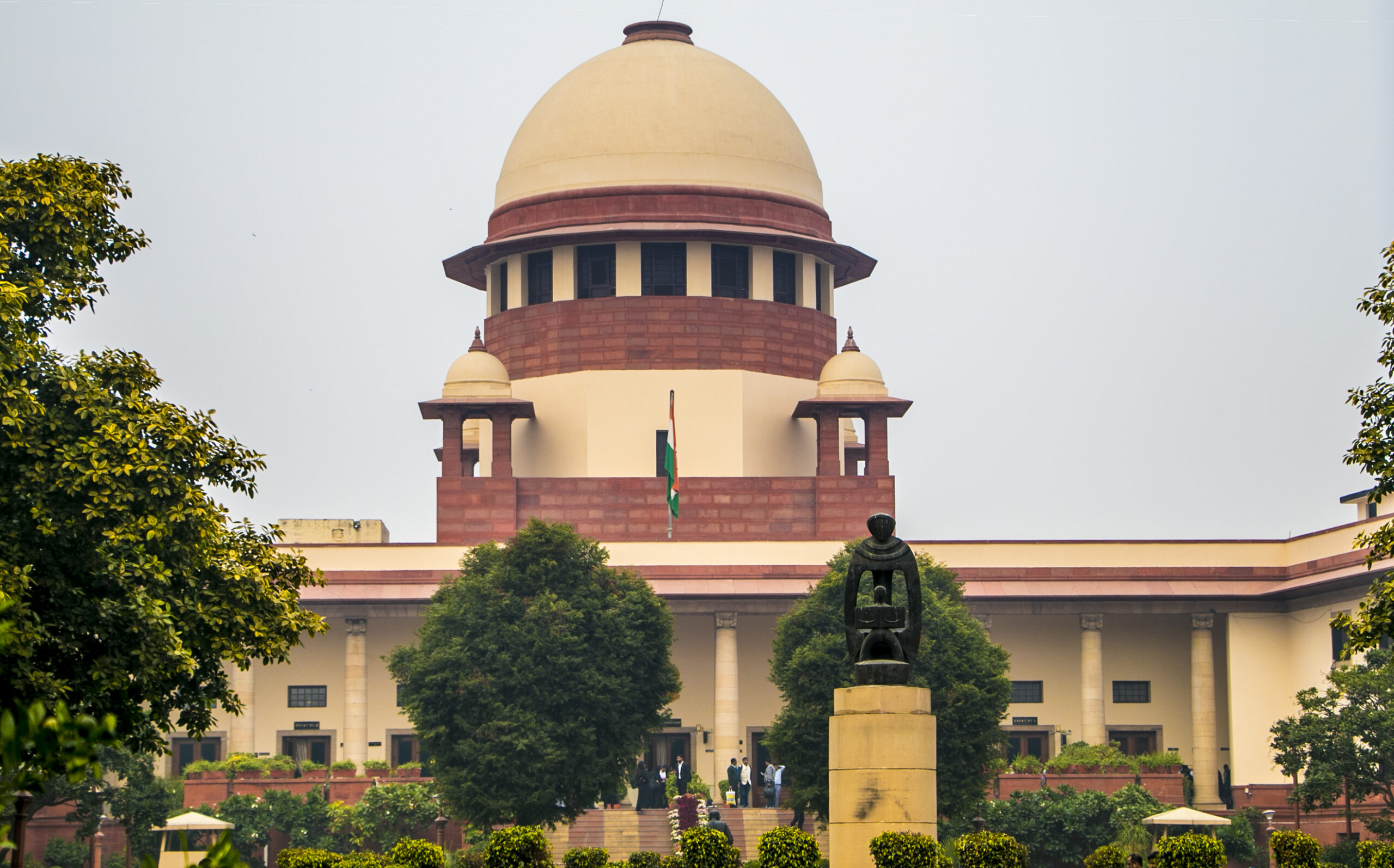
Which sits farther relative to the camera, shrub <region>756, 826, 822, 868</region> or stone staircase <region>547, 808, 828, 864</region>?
stone staircase <region>547, 808, 828, 864</region>

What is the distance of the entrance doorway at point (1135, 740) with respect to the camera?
2132 inches

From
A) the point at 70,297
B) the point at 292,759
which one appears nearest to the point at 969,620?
the point at 292,759

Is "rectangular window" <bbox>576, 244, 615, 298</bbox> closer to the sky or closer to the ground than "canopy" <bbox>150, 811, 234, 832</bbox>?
closer to the sky

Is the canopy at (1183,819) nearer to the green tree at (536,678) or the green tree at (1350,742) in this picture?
the green tree at (1350,742)

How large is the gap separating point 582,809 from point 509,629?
4.02 meters

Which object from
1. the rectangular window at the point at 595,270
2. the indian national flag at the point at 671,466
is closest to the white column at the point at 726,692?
the indian national flag at the point at 671,466

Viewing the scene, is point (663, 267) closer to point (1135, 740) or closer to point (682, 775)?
point (682, 775)

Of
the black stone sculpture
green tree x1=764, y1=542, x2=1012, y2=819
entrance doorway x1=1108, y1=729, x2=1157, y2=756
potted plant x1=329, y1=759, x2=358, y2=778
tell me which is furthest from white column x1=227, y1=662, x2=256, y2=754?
the black stone sculpture

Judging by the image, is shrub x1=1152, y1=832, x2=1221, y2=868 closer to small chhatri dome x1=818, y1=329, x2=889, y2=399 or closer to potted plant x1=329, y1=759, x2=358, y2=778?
potted plant x1=329, y1=759, x2=358, y2=778

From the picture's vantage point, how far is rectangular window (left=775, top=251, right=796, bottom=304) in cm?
5869

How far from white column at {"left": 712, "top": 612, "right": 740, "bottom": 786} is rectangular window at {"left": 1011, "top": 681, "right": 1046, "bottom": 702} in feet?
25.6

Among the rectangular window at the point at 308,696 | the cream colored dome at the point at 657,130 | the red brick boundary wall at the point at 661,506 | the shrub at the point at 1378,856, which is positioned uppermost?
the cream colored dome at the point at 657,130

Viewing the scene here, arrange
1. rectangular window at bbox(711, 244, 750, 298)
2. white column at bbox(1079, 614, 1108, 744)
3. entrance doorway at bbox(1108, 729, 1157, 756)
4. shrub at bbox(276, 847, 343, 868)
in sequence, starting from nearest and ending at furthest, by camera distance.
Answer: shrub at bbox(276, 847, 343, 868), white column at bbox(1079, 614, 1108, 744), entrance doorway at bbox(1108, 729, 1157, 756), rectangular window at bbox(711, 244, 750, 298)

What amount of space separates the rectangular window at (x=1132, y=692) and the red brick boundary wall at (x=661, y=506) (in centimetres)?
797
